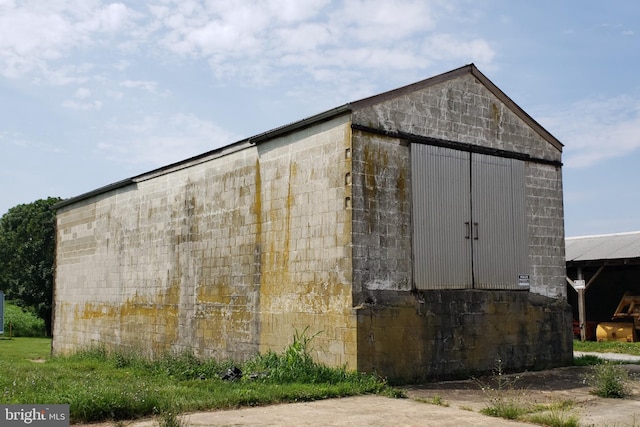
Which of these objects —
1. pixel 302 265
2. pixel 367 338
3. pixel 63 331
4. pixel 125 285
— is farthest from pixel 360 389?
pixel 63 331

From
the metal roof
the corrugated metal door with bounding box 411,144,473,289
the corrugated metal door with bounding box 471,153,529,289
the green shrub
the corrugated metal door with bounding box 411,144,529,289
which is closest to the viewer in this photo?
the corrugated metal door with bounding box 411,144,473,289

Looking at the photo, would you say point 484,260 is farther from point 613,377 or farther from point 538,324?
point 613,377

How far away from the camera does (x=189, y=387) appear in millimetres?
12031

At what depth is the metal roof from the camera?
952 inches

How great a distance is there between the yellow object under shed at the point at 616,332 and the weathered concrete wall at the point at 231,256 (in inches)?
564

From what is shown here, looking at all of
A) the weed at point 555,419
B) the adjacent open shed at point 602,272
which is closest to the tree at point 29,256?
the adjacent open shed at point 602,272

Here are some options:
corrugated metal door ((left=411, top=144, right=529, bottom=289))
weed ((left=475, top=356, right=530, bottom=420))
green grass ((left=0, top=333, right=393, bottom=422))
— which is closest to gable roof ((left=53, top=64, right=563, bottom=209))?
corrugated metal door ((left=411, top=144, right=529, bottom=289))

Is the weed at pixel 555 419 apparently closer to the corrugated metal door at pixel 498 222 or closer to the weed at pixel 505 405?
the weed at pixel 505 405

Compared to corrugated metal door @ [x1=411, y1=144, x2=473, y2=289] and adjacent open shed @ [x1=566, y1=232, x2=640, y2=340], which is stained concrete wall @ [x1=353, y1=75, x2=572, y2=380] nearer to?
corrugated metal door @ [x1=411, y1=144, x2=473, y2=289]

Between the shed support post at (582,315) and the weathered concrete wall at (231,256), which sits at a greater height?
the weathered concrete wall at (231,256)

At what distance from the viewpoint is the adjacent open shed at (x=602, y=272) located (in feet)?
79.0

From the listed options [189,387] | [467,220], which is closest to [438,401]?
[189,387]

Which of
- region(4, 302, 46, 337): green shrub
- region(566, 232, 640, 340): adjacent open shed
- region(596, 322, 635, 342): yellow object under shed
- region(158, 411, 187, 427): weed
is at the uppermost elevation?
region(566, 232, 640, 340): adjacent open shed

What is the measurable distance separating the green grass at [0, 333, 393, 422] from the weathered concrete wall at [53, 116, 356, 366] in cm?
43
